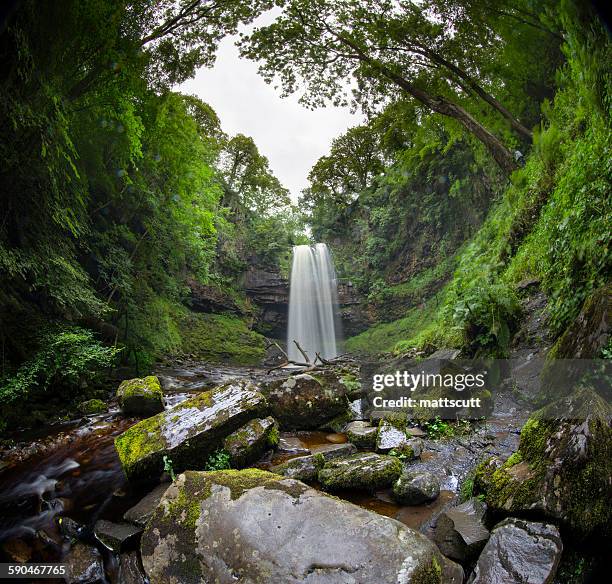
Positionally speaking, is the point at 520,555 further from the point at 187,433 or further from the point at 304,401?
the point at 304,401

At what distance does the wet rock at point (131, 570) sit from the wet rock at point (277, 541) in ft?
1.13

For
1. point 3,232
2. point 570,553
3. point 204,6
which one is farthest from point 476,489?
point 204,6

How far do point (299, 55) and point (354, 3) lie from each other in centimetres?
224

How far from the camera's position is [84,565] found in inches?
110

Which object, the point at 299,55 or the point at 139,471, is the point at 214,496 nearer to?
the point at 139,471

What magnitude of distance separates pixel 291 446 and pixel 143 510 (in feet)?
7.25

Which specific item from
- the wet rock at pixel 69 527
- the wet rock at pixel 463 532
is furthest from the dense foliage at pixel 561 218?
the wet rock at pixel 69 527

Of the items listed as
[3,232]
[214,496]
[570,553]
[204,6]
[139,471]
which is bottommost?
[139,471]

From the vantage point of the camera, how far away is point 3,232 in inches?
218

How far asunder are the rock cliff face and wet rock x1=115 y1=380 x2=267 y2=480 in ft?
66.6

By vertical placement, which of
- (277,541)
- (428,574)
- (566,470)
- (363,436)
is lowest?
(363,436)

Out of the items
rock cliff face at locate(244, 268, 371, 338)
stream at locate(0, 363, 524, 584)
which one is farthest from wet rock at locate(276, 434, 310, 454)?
rock cliff face at locate(244, 268, 371, 338)

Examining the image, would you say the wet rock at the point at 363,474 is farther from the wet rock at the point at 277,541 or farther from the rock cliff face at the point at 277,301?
the rock cliff face at the point at 277,301

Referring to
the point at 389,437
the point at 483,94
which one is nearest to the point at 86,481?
the point at 389,437
